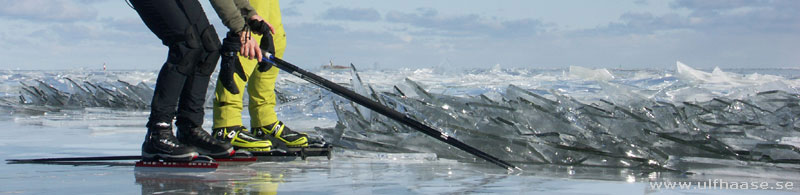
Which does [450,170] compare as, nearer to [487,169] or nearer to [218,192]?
[487,169]

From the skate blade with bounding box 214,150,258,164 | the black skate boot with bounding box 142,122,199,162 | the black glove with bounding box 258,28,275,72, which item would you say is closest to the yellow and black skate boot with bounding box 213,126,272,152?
the skate blade with bounding box 214,150,258,164

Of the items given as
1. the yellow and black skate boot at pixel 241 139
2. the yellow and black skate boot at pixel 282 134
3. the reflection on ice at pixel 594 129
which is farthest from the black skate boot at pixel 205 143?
the reflection on ice at pixel 594 129

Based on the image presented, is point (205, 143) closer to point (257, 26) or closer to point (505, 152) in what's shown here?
point (257, 26)

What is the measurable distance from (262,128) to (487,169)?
179cm

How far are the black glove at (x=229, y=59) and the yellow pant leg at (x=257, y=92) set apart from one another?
0.30 metres

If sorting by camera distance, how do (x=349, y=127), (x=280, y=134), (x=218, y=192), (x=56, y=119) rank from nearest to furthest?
1. (x=218, y=192)
2. (x=280, y=134)
3. (x=349, y=127)
4. (x=56, y=119)

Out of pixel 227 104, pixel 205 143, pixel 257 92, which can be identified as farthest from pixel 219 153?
pixel 257 92

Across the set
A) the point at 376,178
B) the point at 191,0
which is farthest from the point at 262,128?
the point at 376,178

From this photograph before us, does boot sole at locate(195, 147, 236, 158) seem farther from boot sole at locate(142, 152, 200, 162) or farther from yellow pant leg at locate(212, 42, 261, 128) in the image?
yellow pant leg at locate(212, 42, 261, 128)

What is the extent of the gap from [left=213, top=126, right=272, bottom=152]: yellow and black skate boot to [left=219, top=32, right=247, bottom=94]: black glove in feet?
1.60

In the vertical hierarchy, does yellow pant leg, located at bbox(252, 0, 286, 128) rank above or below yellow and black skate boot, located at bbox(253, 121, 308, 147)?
above

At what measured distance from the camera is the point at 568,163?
494cm

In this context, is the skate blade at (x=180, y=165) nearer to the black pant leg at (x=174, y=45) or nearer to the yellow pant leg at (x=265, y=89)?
the black pant leg at (x=174, y=45)

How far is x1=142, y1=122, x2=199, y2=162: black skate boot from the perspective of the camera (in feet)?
15.6
